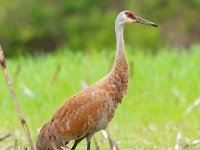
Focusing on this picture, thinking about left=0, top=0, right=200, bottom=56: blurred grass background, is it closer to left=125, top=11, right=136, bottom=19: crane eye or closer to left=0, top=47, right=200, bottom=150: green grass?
left=0, top=47, right=200, bottom=150: green grass

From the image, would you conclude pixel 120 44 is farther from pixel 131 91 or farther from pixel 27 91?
pixel 131 91

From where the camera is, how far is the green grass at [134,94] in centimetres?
908

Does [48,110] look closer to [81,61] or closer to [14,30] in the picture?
[81,61]

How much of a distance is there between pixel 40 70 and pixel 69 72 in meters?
0.55

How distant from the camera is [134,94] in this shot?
11.1m

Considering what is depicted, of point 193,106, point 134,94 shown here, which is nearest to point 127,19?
point 193,106

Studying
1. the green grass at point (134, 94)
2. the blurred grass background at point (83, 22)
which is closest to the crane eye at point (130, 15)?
the green grass at point (134, 94)

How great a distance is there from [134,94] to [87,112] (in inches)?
194

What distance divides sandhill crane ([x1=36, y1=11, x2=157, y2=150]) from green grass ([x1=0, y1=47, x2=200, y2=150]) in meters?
1.66

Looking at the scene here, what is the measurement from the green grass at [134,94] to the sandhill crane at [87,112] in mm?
1661

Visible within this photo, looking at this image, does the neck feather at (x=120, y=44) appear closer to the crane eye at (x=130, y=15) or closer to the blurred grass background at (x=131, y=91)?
the crane eye at (x=130, y=15)

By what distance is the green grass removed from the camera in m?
9.08

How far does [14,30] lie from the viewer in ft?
120

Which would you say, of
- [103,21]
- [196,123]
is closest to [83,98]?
[196,123]
